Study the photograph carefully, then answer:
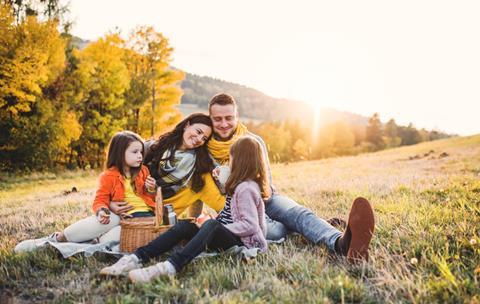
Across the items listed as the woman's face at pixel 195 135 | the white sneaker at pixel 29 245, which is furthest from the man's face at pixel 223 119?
the white sneaker at pixel 29 245

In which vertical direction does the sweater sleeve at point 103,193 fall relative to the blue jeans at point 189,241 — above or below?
above

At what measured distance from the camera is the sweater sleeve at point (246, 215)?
3.70 m

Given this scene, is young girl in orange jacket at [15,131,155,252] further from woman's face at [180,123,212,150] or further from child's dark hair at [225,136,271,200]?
child's dark hair at [225,136,271,200]

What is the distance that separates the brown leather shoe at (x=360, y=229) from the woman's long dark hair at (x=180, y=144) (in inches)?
84.0

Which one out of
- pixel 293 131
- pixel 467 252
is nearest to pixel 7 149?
pixel 467 252

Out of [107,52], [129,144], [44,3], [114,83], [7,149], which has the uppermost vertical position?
[44,3]

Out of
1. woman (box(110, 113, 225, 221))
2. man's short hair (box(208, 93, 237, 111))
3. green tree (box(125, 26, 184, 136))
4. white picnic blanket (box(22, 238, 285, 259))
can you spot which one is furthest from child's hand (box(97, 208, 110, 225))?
green tree (box(125, 26, 184, 136))

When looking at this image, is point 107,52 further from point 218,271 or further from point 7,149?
point 218,271

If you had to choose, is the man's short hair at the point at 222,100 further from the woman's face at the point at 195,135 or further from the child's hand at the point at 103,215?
the child's hand at the point at 103,215

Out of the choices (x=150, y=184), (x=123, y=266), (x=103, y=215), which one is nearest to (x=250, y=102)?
(x=150, y=184)

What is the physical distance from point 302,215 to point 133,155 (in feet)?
6.63

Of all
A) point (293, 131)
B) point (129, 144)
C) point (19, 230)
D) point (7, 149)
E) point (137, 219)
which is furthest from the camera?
point (293, 131)

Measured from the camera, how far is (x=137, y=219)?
4.13 meters

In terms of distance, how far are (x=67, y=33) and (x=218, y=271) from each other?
23.4 metres
